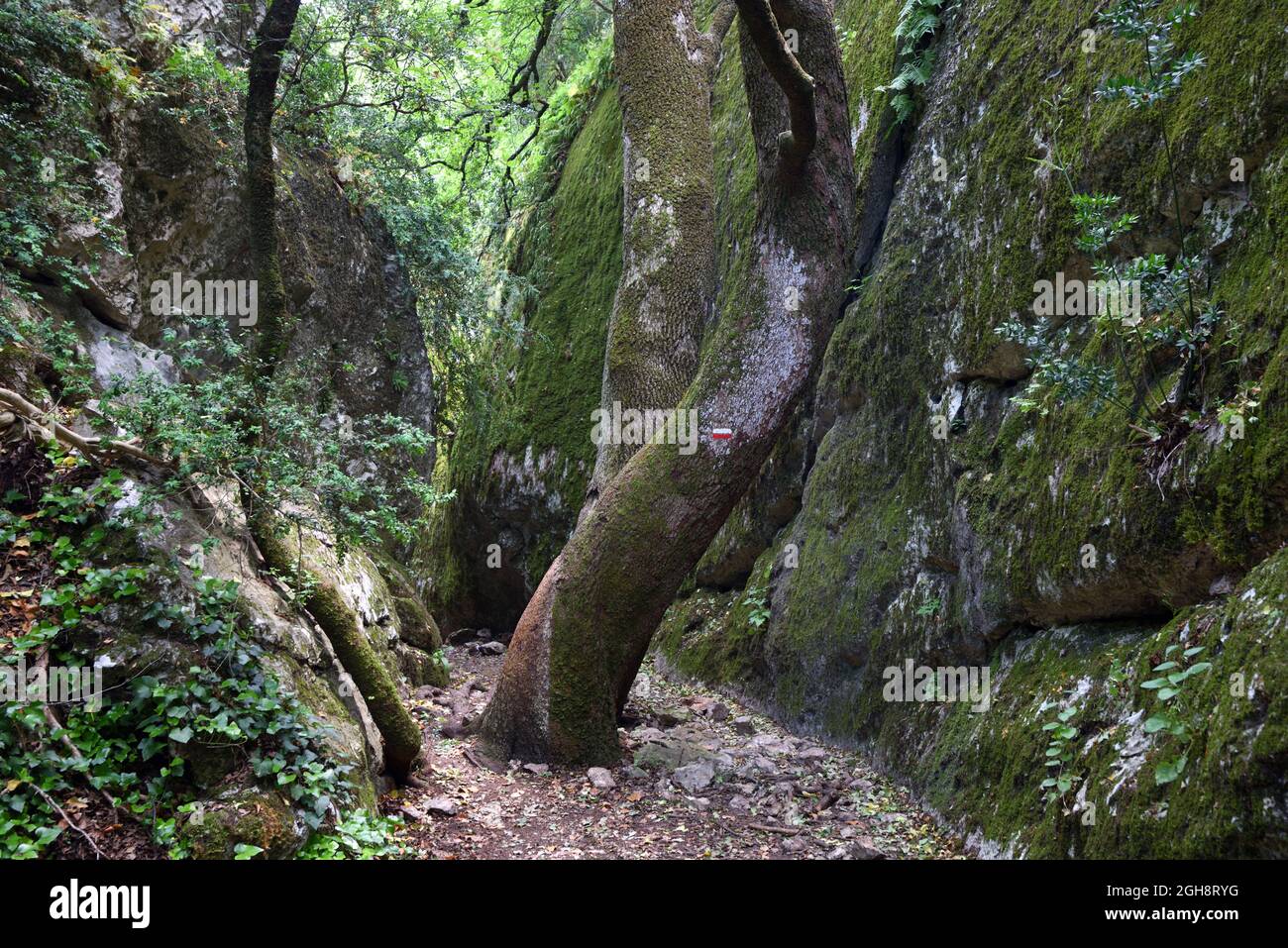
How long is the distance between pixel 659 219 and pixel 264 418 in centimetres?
356

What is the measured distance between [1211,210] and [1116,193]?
0.54m

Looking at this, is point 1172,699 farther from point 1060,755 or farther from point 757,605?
point 757,605

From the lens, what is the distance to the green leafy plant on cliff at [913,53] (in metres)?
5.69

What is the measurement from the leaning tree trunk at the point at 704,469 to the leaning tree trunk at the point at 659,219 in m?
0.87

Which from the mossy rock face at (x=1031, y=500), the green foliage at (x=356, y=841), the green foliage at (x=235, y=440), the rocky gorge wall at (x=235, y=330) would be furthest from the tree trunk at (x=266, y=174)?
the mossy rock face at (x=1031, y=500)

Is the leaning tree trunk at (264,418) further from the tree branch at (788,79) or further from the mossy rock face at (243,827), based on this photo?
the tree branch at (788,79)

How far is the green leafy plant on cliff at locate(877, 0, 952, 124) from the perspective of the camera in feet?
18.7

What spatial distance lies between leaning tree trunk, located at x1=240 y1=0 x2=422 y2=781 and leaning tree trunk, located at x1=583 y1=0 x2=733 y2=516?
2.18 meters

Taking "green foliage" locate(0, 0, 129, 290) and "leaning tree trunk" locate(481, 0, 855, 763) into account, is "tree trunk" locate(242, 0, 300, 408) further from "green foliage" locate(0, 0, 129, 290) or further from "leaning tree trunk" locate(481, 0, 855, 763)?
"leaning tree trunk" locate(481, 0, 855, 763)

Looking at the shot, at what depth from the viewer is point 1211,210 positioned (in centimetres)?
329

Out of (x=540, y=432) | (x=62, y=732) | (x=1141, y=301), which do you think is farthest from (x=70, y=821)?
(x=540, y=432)

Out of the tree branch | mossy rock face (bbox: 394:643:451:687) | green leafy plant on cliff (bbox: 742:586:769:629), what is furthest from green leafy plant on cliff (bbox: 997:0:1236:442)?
mossy rock face (bbox: 394:643:451:687)

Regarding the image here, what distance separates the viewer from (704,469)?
16.7ft

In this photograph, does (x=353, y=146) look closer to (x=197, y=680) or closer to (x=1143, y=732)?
(x=197, y=680)
